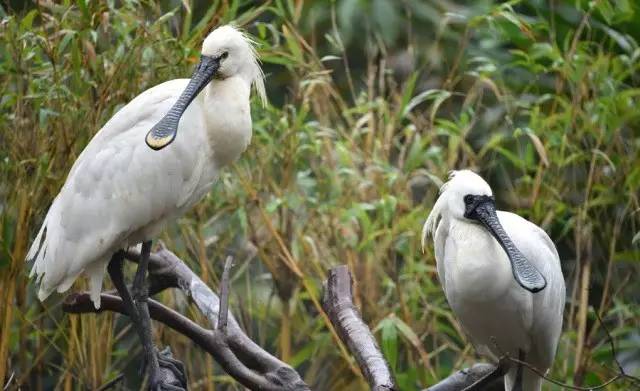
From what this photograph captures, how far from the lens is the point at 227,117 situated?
3830 millimetres

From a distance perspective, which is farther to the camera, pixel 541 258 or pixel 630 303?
pixel 630 303

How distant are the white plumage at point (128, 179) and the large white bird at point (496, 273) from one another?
26.5 inches

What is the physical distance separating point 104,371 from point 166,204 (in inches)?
33.9

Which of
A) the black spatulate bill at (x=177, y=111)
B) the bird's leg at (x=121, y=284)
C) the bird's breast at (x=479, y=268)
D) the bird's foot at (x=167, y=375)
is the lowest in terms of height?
the bird's foot at (x=167, y=375)

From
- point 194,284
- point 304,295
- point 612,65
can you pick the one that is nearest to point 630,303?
point 612,65

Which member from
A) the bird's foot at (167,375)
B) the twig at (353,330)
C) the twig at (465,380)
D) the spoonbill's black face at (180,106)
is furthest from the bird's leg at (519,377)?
the spoonbill's black face at (180,106)

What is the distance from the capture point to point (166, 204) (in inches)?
150

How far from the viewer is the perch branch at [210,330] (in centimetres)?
342

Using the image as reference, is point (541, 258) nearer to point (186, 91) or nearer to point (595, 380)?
point (186, 91)

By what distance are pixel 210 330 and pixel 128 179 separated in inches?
19.7

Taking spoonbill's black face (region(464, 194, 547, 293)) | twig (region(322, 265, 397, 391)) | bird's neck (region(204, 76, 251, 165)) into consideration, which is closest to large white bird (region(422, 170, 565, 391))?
spoonbill's black face (region(464, 194, 547, 293))

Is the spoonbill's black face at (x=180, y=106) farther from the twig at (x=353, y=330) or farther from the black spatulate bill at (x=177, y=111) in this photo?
the twig at (x=353, y=330)

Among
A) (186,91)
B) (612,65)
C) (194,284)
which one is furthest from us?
(612,65)

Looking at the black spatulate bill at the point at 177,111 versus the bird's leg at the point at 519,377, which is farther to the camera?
the bird's leg at the point at 519,377
